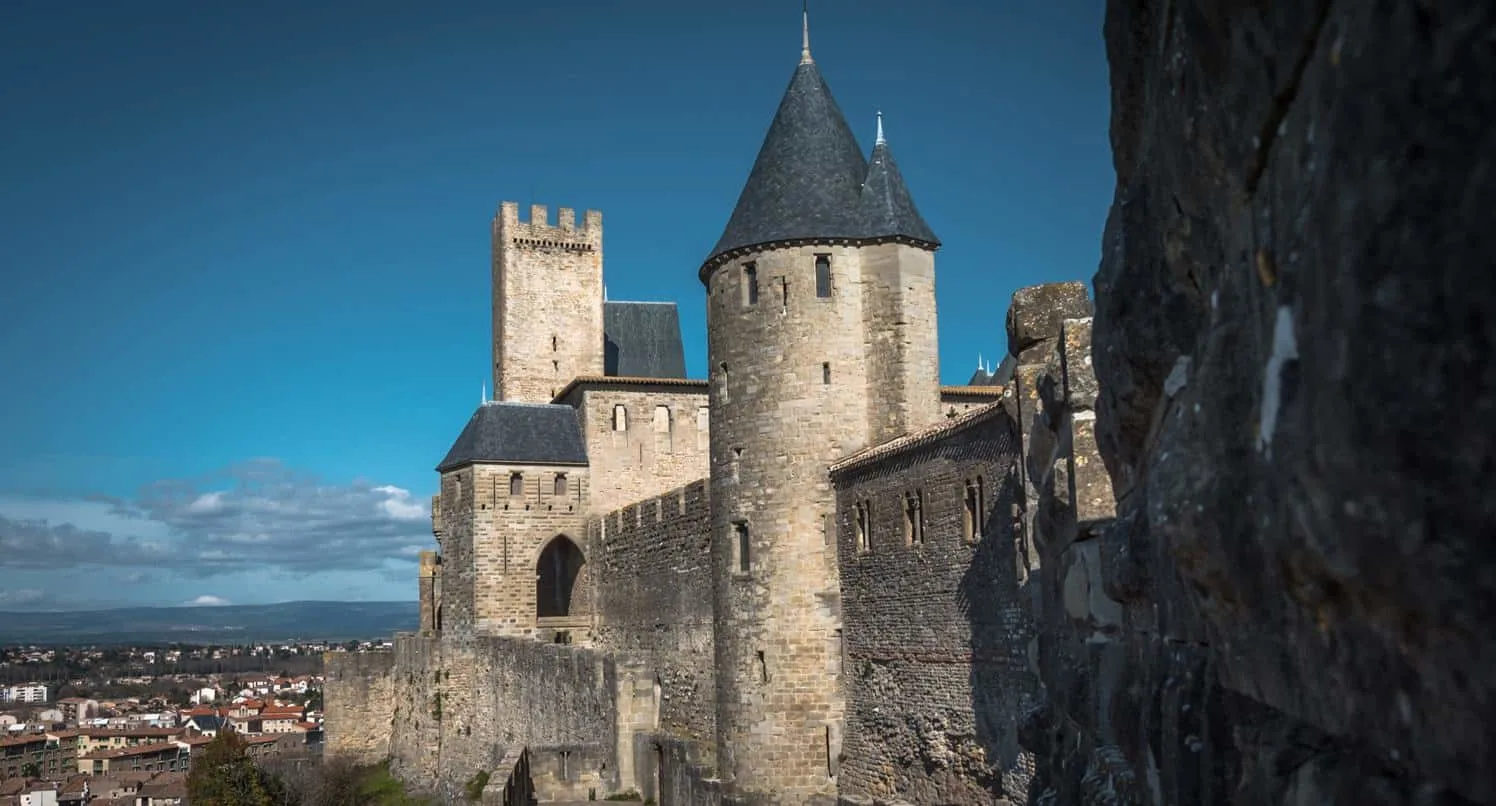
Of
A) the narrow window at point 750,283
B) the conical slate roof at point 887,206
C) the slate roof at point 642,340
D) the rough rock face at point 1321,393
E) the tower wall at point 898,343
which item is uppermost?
the slate roof at point 642,340

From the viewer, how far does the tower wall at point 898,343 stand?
21.2 meters

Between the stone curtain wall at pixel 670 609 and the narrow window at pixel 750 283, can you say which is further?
the stone curtain wall at pixel 670 609

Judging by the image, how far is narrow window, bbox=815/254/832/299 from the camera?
21502mm

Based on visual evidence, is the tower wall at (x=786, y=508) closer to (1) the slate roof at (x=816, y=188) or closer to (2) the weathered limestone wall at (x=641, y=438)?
(1) the slate roof at (x=816, y=188)

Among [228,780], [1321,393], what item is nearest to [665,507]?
[228,780]

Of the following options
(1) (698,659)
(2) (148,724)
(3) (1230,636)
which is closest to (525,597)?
(1) (698,659)

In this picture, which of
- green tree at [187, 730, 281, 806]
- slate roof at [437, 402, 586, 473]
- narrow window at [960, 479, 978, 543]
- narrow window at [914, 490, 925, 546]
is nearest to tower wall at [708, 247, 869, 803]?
narrow window at [914, 490, 925, 546]

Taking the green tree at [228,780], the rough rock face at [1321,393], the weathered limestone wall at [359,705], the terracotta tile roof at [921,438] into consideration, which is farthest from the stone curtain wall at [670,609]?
the rough rock face at [1321,393]

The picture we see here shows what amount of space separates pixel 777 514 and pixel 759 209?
464 centimetres

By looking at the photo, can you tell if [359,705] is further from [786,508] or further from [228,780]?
[786,508]

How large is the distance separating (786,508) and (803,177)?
5.07m

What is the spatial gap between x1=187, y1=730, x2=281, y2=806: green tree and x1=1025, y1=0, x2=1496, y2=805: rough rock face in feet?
113

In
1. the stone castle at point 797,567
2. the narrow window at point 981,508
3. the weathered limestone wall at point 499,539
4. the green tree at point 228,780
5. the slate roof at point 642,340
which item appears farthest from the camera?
the slate roof at point 642,340

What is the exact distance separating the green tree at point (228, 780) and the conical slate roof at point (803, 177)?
65.1 ft
